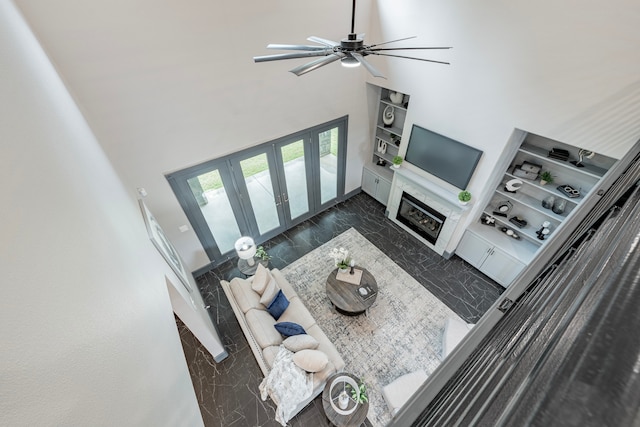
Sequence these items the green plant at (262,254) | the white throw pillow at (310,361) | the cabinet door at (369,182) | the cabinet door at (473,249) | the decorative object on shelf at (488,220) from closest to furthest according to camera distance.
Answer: the white throw pillow at (310,361) → the cabinet door at (473,249) → the decorative object on shelf at (488,220) → the green plant at (262,254) → the cabinet door at (369,182)

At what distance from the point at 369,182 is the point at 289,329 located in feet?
12.9

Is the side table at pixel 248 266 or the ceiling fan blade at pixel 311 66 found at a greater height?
the ceiling fan blade at pixel 311 66

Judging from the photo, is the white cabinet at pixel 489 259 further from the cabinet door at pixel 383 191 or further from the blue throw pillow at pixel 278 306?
the blue throw pillow at pixel 278 306

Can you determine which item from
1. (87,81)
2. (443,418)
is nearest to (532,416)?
(443,418)

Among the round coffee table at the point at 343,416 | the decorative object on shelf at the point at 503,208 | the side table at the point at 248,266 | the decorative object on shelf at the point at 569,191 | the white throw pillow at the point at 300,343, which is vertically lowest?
the round coffee table at the point at 343,416

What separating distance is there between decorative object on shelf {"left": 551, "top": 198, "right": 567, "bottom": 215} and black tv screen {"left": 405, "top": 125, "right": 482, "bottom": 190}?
118cm

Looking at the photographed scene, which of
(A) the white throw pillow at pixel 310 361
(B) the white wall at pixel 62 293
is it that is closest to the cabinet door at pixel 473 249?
(A) the white throw pillow at pixel 310 361

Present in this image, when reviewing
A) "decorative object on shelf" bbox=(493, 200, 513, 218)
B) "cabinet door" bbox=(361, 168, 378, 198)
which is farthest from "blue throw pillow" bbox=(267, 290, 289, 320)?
"decorative object on shelf" bbox=(493, 200, 513, 218)

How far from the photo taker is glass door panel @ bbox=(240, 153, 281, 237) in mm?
4527

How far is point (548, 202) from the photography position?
389 cm

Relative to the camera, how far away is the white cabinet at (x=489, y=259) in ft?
13.9

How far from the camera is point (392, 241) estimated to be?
17.7 ft

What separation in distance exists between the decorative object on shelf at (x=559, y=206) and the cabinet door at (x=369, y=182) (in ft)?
10.4

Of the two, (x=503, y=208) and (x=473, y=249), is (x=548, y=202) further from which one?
(x=473, y=249)
